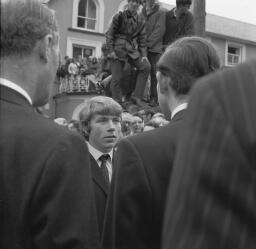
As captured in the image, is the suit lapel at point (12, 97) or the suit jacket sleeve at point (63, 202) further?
the suit lapel at point (12, 97)

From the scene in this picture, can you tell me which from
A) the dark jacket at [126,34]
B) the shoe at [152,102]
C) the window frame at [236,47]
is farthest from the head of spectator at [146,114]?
the window frame at [236,47]

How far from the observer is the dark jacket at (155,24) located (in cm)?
915

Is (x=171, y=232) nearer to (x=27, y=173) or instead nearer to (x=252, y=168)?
(x=252, y=168)

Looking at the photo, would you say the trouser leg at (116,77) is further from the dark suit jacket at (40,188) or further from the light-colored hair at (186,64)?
the dark suit jacket at (40,188)

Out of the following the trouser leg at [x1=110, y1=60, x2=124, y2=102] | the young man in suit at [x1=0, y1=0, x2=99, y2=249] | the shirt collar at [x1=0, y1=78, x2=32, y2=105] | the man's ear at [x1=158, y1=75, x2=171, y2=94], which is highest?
the trouser leg at [x1=110, y1=60, x2=124, y2=102]

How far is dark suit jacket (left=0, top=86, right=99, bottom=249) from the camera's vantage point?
157cm

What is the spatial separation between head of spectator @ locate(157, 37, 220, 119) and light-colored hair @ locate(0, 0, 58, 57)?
1.66 feet

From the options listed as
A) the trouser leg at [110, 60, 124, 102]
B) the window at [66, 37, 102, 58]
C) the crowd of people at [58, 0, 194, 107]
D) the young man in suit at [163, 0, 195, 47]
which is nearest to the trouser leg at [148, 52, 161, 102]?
the crowd of people at [58, 0, 194, 107]

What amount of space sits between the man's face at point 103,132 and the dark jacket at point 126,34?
531cm

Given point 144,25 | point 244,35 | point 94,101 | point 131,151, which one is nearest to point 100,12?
point 244,35

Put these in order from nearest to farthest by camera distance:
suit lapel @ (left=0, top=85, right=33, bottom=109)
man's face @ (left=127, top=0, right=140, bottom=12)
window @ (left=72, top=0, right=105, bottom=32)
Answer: suit lapel @ (left=0, top=85, right=33, bottom=109) < man's face @ (left=127, top=0, right=140, bottom=12) < window @ (left=72, top=0, right=105, bottom=32)

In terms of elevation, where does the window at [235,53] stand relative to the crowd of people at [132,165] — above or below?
above

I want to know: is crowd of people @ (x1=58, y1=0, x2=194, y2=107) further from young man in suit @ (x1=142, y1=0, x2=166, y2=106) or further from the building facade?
the building facade

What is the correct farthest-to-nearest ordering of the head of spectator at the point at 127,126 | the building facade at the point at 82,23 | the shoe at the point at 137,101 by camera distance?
1. the building facade at the point at 82,23
2. the shoe at the point at 137,101
3. the head of spectator at the point at 127,126
